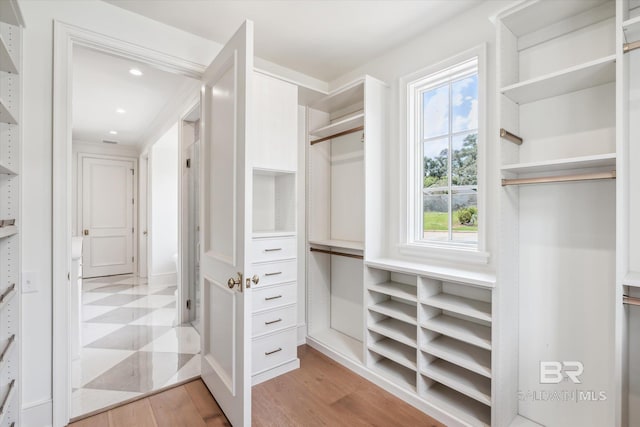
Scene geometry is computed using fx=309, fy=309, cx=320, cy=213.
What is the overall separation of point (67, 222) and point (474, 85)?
110 inches

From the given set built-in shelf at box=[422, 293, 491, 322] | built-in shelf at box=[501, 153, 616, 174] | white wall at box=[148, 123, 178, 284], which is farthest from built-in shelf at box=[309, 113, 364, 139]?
white wall at box=[148, 123, 178, 284]

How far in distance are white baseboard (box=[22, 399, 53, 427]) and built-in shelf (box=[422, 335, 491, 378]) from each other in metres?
2.28

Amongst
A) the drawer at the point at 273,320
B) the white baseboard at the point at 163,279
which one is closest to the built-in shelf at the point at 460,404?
the drawer at the point at 273,320

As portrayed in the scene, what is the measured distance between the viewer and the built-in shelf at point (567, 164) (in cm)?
137

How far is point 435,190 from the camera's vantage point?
238 cm

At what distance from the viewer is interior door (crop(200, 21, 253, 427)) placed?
166 cm

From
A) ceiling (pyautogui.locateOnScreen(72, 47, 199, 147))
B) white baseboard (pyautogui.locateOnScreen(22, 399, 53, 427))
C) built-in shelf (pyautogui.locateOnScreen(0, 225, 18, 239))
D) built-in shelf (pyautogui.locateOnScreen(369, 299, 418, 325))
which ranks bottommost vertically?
white baseboard (pyautogui.locateOnScreen(22, 399, 53, 427))

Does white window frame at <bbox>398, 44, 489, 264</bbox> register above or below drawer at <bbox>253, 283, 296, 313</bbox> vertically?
above

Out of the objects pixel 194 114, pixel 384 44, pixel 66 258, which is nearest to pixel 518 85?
pixel 384 44

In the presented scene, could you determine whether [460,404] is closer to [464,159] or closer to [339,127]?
[464,159]

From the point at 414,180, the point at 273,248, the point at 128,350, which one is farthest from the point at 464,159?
the point at 128,350

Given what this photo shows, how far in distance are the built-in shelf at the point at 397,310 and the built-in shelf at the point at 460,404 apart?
1.56 ft

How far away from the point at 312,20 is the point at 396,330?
2344 millimetres

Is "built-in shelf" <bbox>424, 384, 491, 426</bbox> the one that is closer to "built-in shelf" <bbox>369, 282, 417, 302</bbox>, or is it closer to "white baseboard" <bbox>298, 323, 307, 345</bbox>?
"built-in shelf" <bbox>369, 282, 417, 302</bbox>
